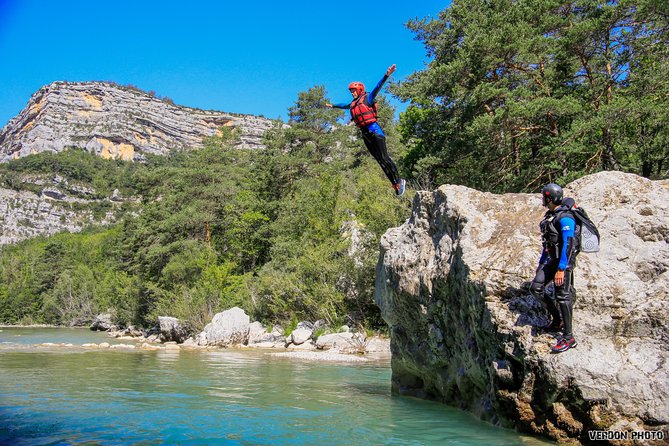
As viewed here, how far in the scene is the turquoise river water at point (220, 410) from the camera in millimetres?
7414

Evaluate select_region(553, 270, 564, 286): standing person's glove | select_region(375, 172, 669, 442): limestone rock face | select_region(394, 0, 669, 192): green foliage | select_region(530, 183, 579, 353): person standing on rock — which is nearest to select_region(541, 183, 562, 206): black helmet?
select_region(530, 183, 579, 353): person standing on rock

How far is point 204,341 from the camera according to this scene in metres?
27.7

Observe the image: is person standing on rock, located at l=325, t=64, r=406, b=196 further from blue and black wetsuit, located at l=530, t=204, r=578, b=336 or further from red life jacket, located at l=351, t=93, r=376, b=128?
blue and black wetsuit, located at l=530, t=204, r=578, b=336

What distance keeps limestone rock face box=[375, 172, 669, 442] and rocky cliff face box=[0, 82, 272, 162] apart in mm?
158641

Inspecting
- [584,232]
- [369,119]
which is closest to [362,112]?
[369,119]

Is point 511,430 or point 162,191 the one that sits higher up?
point 162,191

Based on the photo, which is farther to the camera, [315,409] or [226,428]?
[315,409]

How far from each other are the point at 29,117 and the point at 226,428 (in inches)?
8287

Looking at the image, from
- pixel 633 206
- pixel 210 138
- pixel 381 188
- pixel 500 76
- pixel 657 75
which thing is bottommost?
pixel 633 206

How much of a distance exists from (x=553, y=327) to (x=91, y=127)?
626ft

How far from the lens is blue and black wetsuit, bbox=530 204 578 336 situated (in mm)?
6402

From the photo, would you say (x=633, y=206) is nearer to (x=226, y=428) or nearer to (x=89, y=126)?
(x=226, y=428)

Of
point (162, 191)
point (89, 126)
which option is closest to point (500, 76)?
point (162, 191)

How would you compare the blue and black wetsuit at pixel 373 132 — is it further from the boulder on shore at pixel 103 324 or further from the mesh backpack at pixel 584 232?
the boulder on shore at pixel 103 324
